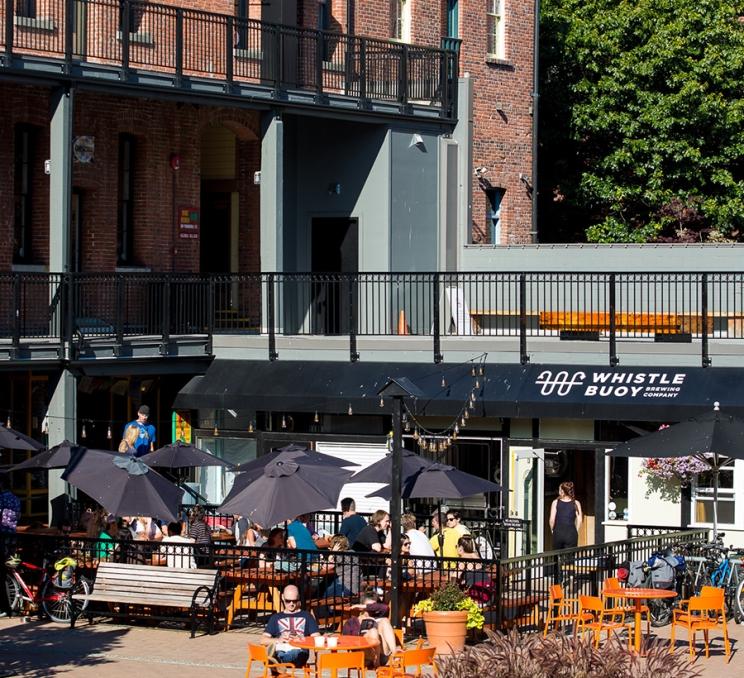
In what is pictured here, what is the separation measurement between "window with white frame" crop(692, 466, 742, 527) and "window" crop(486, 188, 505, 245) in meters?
12.6

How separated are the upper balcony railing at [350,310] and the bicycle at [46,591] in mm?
5175

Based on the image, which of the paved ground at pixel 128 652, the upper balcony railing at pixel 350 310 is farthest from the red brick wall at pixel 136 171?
the paved ground at pixel 128 652

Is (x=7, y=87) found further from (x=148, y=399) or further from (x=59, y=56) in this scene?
(x=148, y=399)

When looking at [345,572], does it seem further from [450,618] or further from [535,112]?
[535,112]

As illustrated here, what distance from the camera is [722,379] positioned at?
25.4 metres

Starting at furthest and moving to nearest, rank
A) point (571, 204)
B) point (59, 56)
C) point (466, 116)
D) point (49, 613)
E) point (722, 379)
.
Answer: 1. point (571, 204)
2. point (466, 116)
3. point (59, 56)
4. point (722, 379)
5. point (49, 613)

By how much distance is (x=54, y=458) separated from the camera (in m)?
23.9

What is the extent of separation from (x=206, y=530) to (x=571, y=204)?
20193 millimetres

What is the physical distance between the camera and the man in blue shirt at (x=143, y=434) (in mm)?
27312

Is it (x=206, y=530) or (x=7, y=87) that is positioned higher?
(x=7, y=87)

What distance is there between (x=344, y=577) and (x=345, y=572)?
0.48 ft

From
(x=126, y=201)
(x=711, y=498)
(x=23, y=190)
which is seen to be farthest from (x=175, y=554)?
(x=126, y=201)

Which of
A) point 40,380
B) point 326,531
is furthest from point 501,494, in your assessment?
point 40,380

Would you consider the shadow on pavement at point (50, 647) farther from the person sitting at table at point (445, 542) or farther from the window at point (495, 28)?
the window at point (495, 28)
